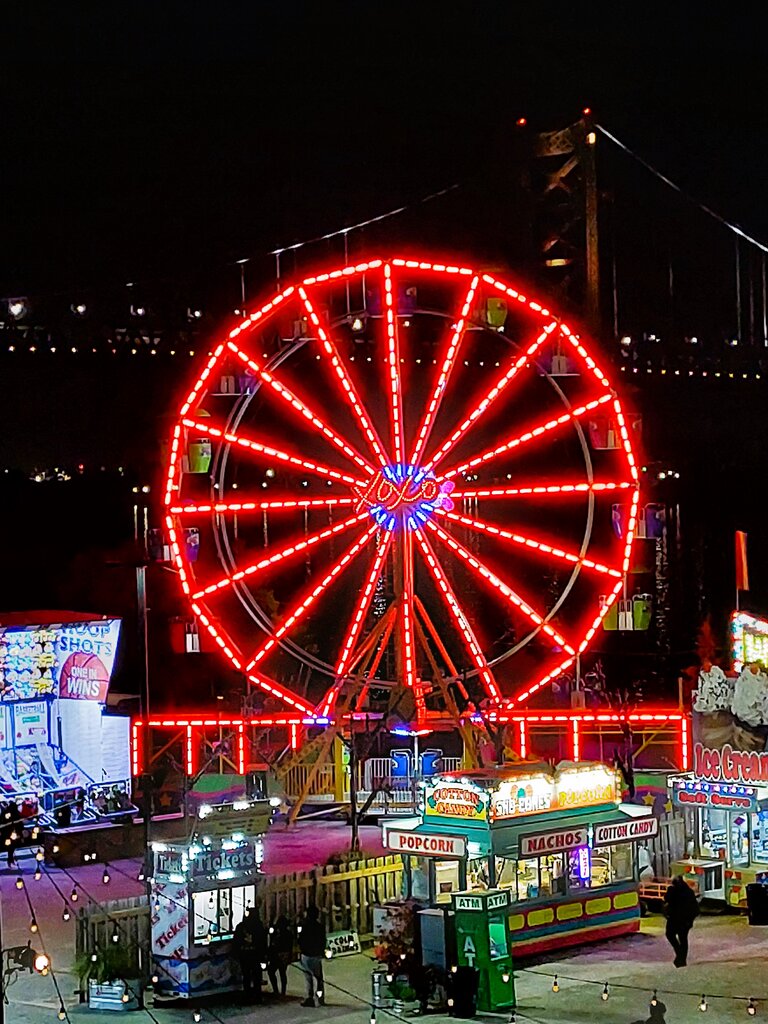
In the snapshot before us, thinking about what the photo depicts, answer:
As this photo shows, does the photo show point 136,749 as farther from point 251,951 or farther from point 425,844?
point 251,951

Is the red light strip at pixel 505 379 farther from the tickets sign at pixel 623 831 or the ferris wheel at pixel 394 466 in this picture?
→ the tickets sign at pixel 623 831

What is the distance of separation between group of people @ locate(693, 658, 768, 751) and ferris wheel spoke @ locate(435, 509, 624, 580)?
2.40m

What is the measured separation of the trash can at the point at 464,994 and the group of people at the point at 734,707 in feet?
25.9

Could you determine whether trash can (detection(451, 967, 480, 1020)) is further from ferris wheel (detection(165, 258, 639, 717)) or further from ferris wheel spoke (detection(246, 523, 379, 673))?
ferris wheel spoke (detection(246, 523, 379, 673))

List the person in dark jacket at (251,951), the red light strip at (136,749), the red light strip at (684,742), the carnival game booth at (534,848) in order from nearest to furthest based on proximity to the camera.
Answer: the person in dark jacket at (251,951) < the carnival game booth at (534,848) < the red light strip at (684,742) < the red light strip at (136,749)

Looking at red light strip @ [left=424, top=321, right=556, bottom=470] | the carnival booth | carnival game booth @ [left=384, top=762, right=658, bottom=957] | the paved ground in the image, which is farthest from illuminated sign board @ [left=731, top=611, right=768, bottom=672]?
the carnival booth

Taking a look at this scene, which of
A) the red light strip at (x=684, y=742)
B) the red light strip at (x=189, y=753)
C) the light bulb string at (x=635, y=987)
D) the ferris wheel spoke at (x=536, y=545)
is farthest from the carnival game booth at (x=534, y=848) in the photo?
the red light strip at (x=189, y=753)

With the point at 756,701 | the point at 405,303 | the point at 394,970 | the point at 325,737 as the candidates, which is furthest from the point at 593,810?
the point at 405,303

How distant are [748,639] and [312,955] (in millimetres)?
10268

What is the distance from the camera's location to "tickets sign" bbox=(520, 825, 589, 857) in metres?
22.0

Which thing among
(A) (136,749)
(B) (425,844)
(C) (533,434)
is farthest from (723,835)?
(A) (136,749)

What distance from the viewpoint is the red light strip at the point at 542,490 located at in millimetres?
27516

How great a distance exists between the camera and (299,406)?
27.3 m

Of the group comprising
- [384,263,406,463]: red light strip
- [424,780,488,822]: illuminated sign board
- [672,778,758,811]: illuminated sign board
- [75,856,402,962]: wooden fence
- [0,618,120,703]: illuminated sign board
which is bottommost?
[75,856,402,962]: wooden fence
